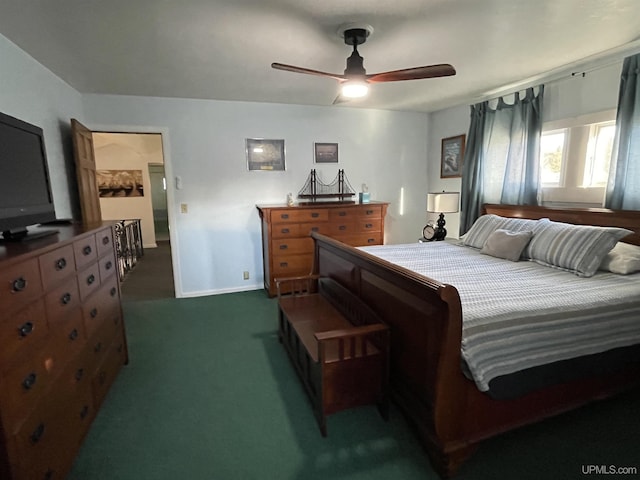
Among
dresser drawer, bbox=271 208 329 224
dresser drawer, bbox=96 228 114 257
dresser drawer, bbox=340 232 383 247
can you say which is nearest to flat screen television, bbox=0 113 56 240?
dresser drawer, bbox=96 228 114 257

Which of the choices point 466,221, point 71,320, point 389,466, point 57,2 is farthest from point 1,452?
point 466,221

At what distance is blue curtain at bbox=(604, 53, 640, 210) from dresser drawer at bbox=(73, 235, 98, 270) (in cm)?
390

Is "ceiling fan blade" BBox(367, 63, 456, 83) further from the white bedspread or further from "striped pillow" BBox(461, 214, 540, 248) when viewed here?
"striped pillow" BBox(461, 214, 540, 248)

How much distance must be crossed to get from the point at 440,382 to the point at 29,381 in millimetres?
1691

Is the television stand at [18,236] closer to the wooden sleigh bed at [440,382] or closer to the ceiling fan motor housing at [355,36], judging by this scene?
the wooden sleigh bed at [440,382]

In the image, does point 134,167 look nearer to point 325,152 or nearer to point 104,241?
point 325,152

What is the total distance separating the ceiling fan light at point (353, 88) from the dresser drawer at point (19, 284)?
1989 millimetres

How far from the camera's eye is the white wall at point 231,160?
3.76 meters

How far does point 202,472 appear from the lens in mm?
1561

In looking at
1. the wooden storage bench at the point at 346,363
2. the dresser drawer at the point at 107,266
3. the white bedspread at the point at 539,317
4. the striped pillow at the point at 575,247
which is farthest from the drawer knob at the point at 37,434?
the striped pillow at the point at 575,247

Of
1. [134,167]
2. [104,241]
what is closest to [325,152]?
[104,241]

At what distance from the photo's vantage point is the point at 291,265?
12.8ft

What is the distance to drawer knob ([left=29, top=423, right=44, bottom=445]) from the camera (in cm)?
126

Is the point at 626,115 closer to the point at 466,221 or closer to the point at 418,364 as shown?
the point at 466,221
